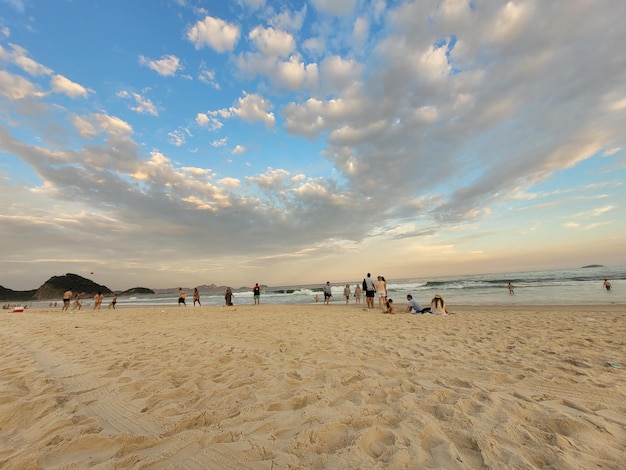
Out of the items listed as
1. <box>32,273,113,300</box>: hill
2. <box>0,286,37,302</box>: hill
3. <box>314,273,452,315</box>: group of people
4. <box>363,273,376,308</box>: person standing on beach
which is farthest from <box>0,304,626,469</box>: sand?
<box>0,286,37,302</box>: hill

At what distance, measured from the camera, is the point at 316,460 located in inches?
86.5

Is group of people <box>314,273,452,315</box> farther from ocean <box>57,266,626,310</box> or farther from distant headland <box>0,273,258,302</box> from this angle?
distant headland <box>0,273,258,302</box>

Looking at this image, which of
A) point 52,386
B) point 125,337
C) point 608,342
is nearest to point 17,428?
point 52,386

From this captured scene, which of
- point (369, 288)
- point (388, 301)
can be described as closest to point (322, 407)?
point (388, 301)

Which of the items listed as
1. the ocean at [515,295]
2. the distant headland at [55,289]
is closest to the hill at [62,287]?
the distant headland at [55,289]

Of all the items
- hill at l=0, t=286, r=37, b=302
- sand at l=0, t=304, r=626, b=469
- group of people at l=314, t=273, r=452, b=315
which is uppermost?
hill at l=0, t=286, r=37, b=302

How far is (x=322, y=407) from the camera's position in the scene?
3.16 m

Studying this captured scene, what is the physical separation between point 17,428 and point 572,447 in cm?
505

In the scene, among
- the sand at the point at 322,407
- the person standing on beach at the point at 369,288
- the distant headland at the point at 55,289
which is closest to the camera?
the sand at the point at 322,407

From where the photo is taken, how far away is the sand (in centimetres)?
227

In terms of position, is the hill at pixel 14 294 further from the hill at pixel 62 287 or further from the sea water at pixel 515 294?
the sea water at pixel 515 294

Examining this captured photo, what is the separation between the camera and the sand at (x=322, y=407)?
2.27 metres

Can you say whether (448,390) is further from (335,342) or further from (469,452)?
(335,342)

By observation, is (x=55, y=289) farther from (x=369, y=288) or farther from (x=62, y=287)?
(x=369, y=288)
